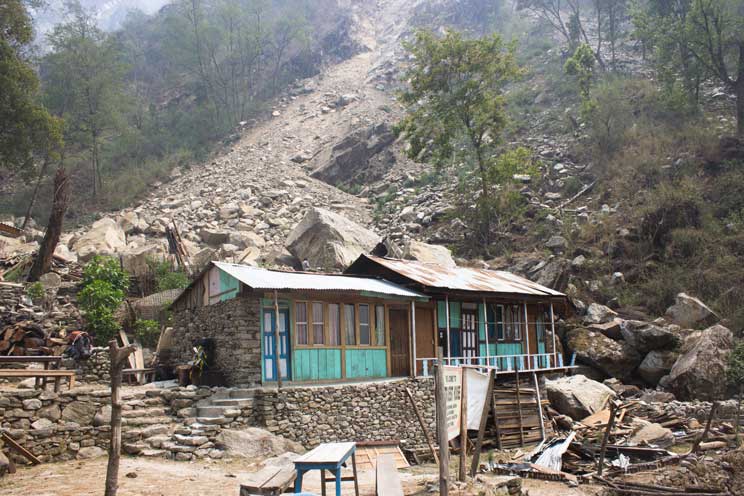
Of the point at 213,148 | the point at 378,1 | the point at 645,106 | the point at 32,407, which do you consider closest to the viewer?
the point at 32,407

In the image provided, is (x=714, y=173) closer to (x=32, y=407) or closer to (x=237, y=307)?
(x=237, y=307)

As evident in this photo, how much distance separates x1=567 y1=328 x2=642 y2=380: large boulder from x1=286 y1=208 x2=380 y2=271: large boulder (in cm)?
959

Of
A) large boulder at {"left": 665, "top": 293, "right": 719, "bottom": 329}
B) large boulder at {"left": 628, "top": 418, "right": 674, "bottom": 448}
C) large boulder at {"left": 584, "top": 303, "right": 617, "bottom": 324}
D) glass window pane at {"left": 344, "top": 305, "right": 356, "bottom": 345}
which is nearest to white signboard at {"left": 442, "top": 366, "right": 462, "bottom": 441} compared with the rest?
glass window pane at {"left": 344, "top": 305, "right": 356, "bottom": 345}

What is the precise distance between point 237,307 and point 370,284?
375 cm

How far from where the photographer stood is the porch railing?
17.1 metres

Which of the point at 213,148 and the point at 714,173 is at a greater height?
the point at 213,148

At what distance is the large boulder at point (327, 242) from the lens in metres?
25.7

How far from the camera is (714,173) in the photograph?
102ft

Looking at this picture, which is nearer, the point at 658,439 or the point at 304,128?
the point at 658,439

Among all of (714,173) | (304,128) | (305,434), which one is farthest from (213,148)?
(305,434)

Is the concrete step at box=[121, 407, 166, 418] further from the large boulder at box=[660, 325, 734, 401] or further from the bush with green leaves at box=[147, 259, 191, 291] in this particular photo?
the large boulder at box=[660, 325, 734, 401]

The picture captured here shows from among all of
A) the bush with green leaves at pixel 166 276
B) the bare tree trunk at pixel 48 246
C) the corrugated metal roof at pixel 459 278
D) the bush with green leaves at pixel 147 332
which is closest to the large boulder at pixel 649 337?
the corrugated metal roof at pixel 459 278

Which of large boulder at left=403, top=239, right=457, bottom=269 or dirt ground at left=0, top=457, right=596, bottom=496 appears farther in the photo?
large boulder at left=403, top=239, right=457, bottom=269

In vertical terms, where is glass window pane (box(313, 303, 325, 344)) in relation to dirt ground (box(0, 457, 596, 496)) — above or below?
above
